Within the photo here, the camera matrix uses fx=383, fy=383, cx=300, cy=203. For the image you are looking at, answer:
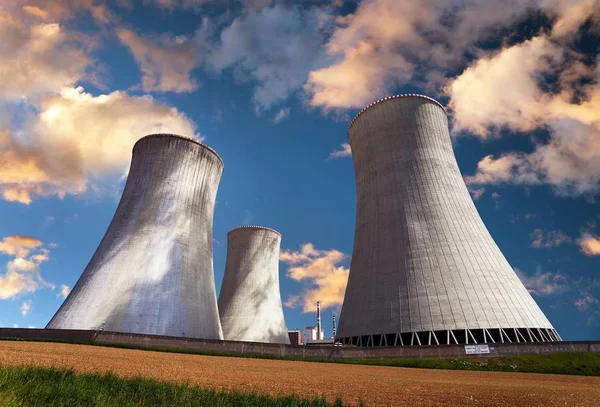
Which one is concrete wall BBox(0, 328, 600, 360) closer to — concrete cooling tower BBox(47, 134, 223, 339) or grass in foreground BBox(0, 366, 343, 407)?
concrete cooling tower BBox(47, 134, 223, 339)

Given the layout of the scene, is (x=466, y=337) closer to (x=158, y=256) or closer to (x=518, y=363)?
(x=518, y=363)

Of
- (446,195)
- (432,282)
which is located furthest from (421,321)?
(446,195)

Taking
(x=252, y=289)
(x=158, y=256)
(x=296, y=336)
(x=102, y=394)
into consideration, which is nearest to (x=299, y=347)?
(x=158, y=256)

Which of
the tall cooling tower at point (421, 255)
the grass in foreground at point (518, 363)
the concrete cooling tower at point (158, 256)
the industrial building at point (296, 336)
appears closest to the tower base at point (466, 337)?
the tall cooling tower at point (421, 255)

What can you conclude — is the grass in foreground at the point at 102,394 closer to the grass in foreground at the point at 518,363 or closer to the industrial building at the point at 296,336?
the grass in foreground at the point at 518,363

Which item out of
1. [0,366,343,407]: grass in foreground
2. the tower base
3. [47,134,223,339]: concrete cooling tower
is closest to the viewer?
[0,366,343,407]: grass in foreground

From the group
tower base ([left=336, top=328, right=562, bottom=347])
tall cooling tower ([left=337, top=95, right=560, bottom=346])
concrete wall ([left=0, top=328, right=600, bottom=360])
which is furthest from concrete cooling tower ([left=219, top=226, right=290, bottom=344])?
tower base ([left=336, top=328, right=562, bottom=347])
